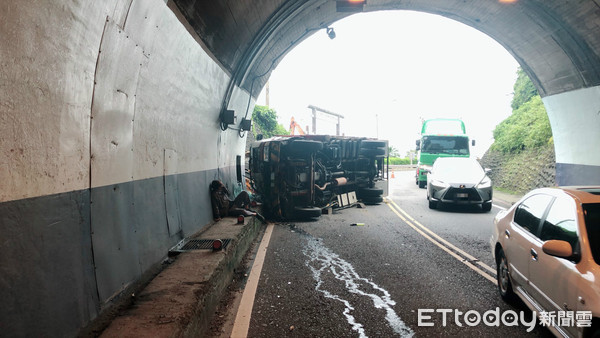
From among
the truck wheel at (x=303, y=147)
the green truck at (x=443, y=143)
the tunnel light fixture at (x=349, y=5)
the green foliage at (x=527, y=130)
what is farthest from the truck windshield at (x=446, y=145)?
the truck wheel at (x=303, y=147)

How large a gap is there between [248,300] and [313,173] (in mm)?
7355

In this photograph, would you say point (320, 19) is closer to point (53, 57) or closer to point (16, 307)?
point (53, 57)

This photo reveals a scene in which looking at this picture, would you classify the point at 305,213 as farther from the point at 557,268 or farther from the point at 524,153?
the point at 524,153

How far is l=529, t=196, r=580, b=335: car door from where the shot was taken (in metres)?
3.31

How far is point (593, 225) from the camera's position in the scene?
3.57 meters

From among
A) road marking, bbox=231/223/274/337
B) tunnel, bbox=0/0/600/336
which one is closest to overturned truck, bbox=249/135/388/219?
tunnel, bbox=0/0/600/336

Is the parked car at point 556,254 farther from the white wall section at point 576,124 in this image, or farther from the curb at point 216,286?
the white wall section at point 576,124

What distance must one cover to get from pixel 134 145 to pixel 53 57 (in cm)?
199

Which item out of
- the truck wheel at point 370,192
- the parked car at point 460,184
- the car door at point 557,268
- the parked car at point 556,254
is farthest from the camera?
the truck wheel at point 370,192

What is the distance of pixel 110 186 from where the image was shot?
428 centimetres

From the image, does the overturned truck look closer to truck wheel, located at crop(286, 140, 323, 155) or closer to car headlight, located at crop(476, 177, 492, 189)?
truck wheel, located at crop(286, 140, 323, 155)

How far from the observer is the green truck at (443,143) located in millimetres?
22500

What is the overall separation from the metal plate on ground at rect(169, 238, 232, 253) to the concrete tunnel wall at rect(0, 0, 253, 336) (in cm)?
18

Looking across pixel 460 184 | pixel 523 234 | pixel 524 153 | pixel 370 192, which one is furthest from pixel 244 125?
pixel 524 153
